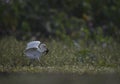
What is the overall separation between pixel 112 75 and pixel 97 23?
8.77 feet

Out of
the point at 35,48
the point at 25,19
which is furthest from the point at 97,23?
the point at 35,48

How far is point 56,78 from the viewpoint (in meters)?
2.05

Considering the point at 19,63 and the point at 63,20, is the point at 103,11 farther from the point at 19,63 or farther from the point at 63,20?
the point at 19,63

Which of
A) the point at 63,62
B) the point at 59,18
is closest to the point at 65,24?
the point at 59,18

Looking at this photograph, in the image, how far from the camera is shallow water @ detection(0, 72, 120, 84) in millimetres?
1999

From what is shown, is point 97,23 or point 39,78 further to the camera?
point 97,23

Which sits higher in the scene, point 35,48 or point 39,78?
point 35,48

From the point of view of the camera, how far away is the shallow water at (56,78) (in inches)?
78.7

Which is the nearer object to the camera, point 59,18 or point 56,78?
point 56,78

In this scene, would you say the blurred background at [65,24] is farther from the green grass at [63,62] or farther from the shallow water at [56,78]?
the shallow water at [56,78]

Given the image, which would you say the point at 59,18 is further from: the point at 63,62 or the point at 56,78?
the point at 56,78

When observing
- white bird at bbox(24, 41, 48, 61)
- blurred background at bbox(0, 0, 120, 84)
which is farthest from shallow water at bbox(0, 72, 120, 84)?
blurred background at bbox(0, 0, 120, 84)

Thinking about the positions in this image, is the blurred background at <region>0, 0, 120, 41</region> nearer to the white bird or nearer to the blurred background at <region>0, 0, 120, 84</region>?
the blurred background at <region>0, 0, 120, 84</region>

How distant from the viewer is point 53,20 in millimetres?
4625
